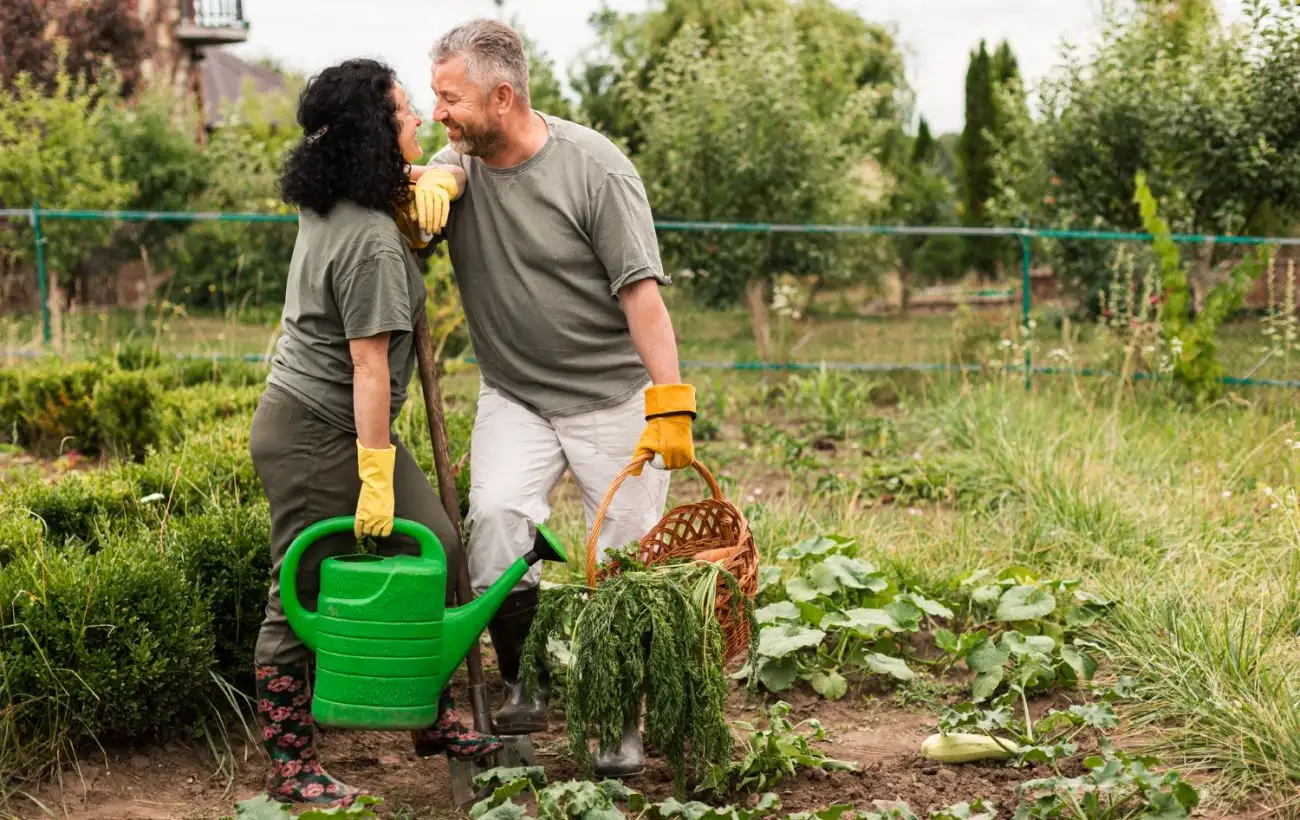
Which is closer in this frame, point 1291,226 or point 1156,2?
point 1291,226

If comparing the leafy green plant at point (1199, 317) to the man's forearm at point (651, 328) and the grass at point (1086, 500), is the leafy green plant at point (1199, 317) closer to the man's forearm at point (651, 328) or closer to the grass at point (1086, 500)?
the grass at point (1086, 500)

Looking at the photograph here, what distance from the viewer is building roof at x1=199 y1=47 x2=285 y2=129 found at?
3103cm

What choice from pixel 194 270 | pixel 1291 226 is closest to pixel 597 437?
pixel 1291 226

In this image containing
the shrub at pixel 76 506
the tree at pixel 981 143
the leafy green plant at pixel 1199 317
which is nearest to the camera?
A: the shrub at pixel 76 506

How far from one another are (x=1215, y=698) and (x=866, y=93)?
8.38m

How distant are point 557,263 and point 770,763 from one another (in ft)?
4.39

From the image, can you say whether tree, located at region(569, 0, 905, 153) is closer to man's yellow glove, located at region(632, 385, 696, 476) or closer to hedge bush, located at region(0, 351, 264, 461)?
hedge bush, located at region(0, 351, 264, 461)

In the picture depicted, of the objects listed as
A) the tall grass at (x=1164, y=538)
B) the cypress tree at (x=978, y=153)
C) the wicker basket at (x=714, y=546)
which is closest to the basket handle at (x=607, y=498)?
the wicker basket at (x=714, y=546)

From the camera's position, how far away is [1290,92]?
8594 millimetres

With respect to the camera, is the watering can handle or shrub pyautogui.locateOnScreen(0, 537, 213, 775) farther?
shrub pyautogui.locateOnScreen(0, 537, 213, 775)

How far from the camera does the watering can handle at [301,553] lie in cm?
302

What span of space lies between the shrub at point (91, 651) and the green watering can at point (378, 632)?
0.48m

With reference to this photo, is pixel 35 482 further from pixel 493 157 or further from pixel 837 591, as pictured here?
pixel 837 591

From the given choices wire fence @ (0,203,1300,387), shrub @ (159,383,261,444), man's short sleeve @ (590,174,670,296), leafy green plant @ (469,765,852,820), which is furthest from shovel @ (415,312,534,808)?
wire fence @ (0,203,1300,387)
